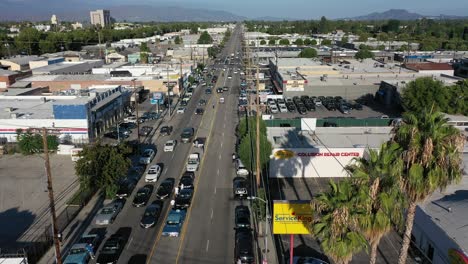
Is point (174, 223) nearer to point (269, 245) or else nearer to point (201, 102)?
point (269, 245)

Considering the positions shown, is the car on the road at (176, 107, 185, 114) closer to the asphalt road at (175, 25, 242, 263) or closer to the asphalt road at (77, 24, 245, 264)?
the asphalt road at (77, 24, 245, 264)

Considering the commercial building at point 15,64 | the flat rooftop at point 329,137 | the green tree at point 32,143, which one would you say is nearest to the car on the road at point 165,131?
the green tree at point 32,143

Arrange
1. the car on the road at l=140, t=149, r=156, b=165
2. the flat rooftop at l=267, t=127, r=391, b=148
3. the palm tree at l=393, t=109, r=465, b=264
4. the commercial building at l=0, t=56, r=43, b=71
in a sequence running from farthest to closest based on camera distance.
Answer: the commercial building at l=0, t=56, r=43, b=71
the car on the road at l=140, t=149, r=156, b=165
the flat rooftop at l=267, t=127, r=391, b=148
the palm tree at l=393, t=109, r=465, b=264

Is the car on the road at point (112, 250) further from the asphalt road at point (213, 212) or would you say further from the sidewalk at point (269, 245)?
the sidewalk at point (269, 245)

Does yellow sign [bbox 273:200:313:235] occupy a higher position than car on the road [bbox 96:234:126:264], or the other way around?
yellow sign [bbox 273:200:313:235]

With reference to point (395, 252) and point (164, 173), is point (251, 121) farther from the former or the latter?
point (395, 252)

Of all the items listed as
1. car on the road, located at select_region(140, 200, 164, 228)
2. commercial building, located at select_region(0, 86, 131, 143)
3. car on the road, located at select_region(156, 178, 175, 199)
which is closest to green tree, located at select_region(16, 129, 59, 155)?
commercial building, located at select_region(0, 86, 131, 143)

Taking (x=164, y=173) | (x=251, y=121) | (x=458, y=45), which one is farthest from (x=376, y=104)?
(x=458, y=45)
